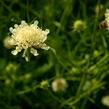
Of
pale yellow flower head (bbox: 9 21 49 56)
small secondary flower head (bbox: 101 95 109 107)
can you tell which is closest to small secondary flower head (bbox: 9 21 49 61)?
pale yellow flower head (bbox: 9 21 49 56)

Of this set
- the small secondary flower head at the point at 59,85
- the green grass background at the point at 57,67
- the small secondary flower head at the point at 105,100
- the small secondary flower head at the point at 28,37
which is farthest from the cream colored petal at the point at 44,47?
the small secondary flower head at the point at 105,100

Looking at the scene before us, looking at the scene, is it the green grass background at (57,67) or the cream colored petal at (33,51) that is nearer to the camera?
the cream colored petal at (33,51)

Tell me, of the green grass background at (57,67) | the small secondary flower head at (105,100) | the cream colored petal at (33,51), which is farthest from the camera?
the small secondary flower head at (105,100)

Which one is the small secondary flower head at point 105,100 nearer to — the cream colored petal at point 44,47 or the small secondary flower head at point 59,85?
the small secondary flower head at point 59,85

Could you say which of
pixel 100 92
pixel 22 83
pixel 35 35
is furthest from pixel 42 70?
pixel 35 35

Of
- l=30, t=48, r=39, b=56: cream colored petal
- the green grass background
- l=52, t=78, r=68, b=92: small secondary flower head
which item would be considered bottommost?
l=30, t=48, r=39, b=56: cream colored petal

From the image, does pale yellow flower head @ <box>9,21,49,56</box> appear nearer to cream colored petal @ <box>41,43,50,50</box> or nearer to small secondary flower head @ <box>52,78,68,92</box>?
cream colored petal @ <box>41,43,50,50</box>
